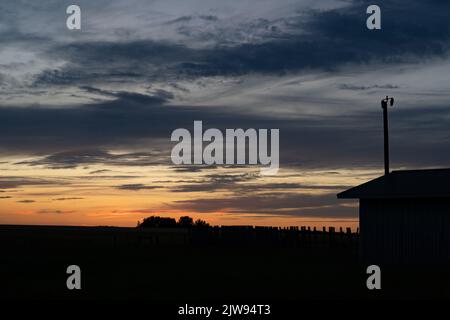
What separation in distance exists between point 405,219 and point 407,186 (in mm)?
1634

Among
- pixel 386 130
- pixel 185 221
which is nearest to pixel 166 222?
pixel 185 221

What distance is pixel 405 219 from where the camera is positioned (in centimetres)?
3328

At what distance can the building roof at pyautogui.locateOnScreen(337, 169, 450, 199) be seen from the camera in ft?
106

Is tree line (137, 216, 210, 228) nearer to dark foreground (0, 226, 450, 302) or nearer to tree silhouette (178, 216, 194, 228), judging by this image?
tree silhouette (178, 216, 194, 228)

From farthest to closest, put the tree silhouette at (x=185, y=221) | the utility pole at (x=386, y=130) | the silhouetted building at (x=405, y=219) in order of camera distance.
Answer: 1. the tree silhouette at (x=185, y=221)
2. the utility pole at (x=386, y=130)
3. the silhouetted building at (x=405, y=219)

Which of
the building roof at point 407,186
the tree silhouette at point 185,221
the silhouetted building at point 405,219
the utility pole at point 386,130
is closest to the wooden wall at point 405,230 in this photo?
the silhouetted building at point 405,219

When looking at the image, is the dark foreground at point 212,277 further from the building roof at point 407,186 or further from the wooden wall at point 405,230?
the building roof at point 407,186

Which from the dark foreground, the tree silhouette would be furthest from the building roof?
the tree silhouette

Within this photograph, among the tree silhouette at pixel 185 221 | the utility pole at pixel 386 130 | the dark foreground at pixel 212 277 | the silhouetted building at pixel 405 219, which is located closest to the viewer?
the dark foreground at pixel 212 277

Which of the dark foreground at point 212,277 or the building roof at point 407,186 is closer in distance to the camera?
the dark foreground at point 212,277

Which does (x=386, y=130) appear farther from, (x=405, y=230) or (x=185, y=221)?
(x=185, y=221)

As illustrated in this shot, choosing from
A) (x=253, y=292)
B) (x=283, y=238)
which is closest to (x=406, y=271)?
(x=253, y=292)

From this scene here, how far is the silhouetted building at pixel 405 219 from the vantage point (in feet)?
106

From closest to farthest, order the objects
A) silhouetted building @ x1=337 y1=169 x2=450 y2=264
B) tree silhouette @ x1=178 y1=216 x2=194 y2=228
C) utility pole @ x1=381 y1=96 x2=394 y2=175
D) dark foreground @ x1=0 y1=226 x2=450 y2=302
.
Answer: dark foreground @ x1=0 y1=226 x2=450 y2=302 → silhouetted building @ x1=337 y1=169 x2=450 y2=264 → utility pole @ x1=381 y1=96 x2=394 y2=175 → tree silhouette @ x1=178 y1=216 x2=194 y2=228
